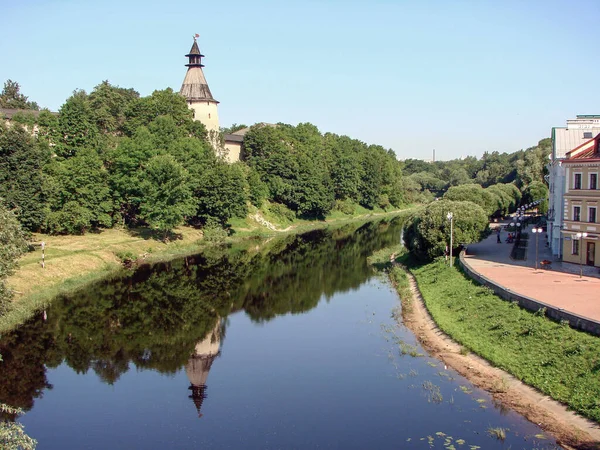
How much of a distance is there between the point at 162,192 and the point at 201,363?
2933 cm

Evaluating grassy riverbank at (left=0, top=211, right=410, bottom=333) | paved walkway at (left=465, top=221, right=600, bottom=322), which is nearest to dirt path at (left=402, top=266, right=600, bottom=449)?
paved walkway at (left=465, top=221, right=600, bottom=322)

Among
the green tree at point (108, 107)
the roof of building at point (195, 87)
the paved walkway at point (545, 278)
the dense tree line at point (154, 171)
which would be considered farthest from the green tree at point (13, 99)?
the paved walkway at point (545, 278)

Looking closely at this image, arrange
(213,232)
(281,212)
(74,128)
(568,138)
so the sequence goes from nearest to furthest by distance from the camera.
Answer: (568,138), (74,128), (213,232), (281,212)

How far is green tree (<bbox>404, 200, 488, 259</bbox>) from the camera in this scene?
40156mm

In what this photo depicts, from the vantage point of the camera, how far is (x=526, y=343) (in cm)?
2331

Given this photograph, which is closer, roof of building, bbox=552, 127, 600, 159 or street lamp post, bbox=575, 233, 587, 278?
street lamp post, bbox=575, 233, 587, 278

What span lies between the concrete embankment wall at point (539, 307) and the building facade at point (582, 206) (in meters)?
5.92

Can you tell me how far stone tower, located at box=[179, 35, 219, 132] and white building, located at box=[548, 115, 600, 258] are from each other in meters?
41.0

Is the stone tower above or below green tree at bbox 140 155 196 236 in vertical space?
above

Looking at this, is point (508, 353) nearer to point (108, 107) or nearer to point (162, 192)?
point (162, 192)

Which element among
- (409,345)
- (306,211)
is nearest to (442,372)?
(409,345)

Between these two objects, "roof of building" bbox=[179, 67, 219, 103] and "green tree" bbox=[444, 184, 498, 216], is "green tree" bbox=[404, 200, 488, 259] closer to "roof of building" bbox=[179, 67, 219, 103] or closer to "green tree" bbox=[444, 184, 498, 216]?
"green tree" bbox=[444, 184, 498, 216]

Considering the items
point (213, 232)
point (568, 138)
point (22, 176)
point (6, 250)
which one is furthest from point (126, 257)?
point (568, 138)

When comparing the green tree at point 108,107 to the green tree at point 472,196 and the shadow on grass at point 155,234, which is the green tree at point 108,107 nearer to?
the shadow on grass at point 155,234
